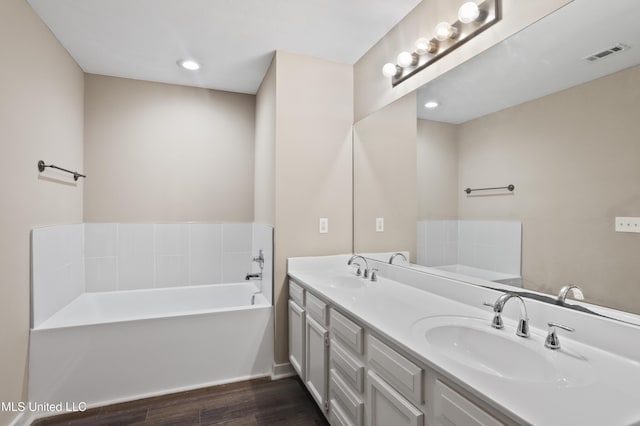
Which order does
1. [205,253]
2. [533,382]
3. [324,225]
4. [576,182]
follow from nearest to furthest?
[533,382] → [576,182] → [324,225] → [205,253]

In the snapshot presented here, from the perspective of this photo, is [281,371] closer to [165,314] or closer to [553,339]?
[165,314]

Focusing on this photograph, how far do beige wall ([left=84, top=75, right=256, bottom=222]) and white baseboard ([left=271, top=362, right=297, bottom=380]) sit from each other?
4.95 feet

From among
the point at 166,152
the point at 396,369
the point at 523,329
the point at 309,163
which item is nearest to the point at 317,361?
the point at 396,369

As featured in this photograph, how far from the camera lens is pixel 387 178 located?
2400 millimetres

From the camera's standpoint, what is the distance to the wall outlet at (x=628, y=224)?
39.6 inches

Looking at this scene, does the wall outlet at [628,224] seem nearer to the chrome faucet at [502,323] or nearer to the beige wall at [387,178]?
the chrome faucet at [502,323]

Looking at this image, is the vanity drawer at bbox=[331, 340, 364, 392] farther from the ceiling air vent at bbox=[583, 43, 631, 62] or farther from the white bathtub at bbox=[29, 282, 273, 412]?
the ceiling air vent at bbox=[583, 43, 631, 62]

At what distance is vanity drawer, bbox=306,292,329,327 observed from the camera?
5.97ft

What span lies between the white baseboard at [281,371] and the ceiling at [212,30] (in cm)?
242

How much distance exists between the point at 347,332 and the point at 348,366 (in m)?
0.15

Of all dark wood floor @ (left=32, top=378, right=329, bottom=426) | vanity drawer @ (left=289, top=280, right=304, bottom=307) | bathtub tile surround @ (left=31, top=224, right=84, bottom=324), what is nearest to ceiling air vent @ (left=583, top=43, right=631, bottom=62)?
vanity drawer @ (left=289, top=280, right=304, bottom=307)

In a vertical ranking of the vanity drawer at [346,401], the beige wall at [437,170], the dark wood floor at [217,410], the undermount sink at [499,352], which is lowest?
the dark wood floor at [217,410]

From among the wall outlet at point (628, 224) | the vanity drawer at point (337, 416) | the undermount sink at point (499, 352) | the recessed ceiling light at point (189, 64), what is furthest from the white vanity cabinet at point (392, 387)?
the recessed ceiling light at point (189, 64)

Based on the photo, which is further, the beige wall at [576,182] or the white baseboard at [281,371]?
the white baseboard at [281,371]
